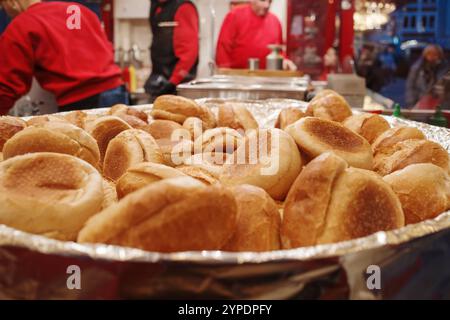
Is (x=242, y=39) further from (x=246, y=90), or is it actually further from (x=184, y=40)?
(x=246, y=90)

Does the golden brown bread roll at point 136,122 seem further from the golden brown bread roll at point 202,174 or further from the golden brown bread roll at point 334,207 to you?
the golden brown bread roll at point 334,207

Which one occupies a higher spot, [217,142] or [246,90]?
[246,90]

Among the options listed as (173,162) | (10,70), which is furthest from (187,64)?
(173,162)

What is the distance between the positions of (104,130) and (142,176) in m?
0.53

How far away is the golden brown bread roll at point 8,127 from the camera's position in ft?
4.97

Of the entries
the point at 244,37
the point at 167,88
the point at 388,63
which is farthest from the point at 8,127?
the point at 388,63

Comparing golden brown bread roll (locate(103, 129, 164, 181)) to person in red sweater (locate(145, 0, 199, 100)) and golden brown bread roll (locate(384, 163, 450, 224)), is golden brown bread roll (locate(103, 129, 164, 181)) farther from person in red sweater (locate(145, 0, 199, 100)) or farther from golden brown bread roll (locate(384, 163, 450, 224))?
person in red sweater (locate(145, 0, 199, 100))

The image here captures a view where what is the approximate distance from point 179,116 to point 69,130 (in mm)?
715

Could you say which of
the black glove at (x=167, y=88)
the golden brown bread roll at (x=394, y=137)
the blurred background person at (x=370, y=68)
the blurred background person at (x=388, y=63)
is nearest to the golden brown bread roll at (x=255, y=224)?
the golden brown bread roll at (x=394, y=137)

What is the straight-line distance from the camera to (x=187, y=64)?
4703 millimetres

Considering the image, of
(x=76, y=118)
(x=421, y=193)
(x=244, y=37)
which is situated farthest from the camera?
(x=244, y=37)

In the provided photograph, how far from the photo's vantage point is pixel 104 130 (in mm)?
1588

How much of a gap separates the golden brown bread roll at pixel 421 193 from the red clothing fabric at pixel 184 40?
372cm
